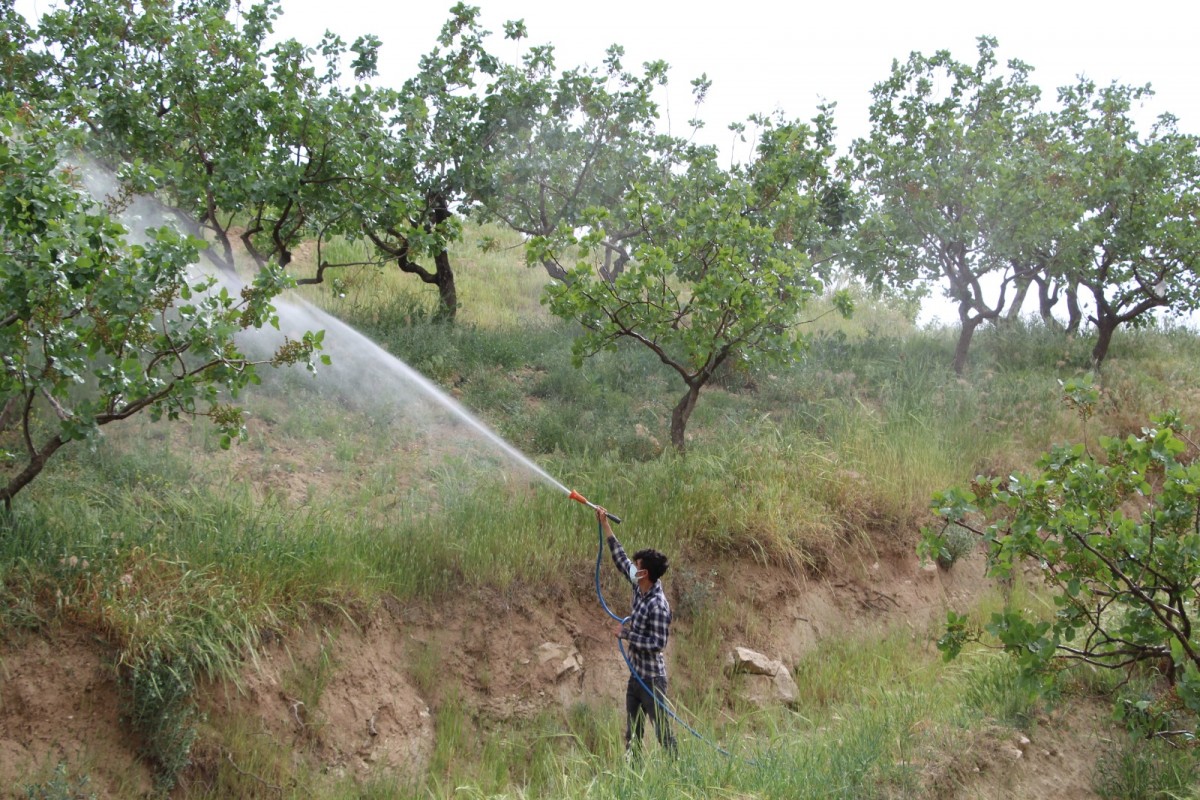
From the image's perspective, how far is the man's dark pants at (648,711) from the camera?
7.00 meters

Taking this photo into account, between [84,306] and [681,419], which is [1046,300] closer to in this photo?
[681,419]

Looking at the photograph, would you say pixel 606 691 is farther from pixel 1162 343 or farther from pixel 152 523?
pixel 1162 343

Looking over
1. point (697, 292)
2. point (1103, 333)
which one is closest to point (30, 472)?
point (697, 292)

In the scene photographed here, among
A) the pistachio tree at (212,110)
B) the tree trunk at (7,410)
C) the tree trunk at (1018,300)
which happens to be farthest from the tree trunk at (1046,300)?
the tree trunk at (7,410)

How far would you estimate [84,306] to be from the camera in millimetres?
6422

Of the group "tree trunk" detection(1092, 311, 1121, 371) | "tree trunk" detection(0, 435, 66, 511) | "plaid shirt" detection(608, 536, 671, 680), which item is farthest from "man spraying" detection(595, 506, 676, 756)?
"tree trunk" detection(1092, 311, 1121, 371)

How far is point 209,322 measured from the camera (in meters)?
6.79

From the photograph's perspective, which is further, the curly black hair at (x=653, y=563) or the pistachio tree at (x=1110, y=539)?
the curly black hair at (x=653, y=563)

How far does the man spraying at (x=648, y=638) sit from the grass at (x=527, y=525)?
39 centimetres

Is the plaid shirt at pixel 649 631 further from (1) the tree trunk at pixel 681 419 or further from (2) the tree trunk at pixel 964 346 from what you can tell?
(2) the tree trunk at pixel 964 346

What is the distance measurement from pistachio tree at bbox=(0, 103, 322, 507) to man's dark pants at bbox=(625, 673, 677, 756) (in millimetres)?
3452

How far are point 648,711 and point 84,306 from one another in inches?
190

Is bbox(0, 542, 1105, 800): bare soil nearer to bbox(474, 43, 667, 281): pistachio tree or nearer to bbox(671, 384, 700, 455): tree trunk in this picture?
bbox(671, 384, 700, 455): tree trunk

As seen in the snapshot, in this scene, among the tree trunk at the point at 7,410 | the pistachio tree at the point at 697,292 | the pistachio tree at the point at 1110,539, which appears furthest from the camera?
the pistachio tree at the point at 697,292
